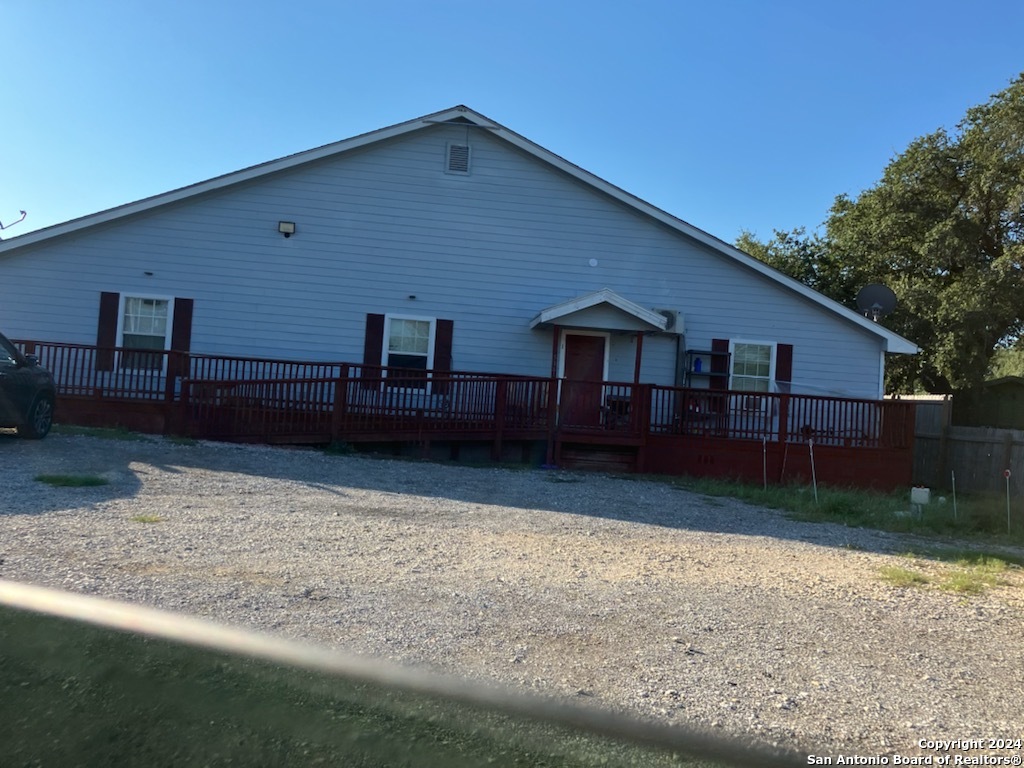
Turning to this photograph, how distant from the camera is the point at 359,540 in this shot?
7074 millimetres

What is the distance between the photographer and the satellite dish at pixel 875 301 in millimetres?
18438

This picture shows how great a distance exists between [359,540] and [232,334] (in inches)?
422

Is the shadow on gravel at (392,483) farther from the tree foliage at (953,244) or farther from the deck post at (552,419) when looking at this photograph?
the tree foliage at (953,244)

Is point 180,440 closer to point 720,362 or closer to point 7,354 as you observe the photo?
point 7,354

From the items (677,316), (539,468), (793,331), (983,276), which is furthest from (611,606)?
(983,276)

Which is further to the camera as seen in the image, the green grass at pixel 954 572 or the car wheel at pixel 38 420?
the car wheel at pixel 38 420

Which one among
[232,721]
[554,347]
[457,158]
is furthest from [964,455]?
[232,721]

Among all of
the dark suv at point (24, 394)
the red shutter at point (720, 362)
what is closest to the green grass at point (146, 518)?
the dark suv at point (24, 394)

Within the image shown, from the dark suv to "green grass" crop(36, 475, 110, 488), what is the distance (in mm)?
2558

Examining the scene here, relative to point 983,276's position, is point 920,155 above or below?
above

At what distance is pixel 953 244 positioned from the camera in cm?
2619

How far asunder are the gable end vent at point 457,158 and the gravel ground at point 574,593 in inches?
358

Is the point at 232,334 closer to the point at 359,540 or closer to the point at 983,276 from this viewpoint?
the point at 359,540

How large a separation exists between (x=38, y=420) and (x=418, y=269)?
7.67 meters
